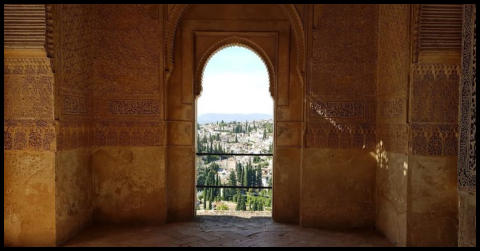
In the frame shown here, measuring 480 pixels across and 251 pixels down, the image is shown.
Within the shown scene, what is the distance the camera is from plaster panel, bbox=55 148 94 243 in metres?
4.93

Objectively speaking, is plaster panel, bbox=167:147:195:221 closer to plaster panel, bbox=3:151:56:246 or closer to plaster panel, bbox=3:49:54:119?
plaster panel, bbox=3:151:56:246

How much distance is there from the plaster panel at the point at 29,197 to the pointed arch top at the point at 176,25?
250 cm

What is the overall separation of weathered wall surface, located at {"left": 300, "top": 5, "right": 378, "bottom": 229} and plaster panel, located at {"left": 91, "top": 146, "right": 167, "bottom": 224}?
255 cm

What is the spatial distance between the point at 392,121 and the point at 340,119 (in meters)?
0.88

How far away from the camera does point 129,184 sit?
19.8ft

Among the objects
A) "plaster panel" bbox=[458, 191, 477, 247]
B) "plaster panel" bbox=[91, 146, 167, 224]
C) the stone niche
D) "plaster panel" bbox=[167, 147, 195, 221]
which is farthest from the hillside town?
"plaster panel" bbox=[458, 191, 477, 247]

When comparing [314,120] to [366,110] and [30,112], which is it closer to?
[366,110]

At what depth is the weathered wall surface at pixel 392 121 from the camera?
4.75 meters

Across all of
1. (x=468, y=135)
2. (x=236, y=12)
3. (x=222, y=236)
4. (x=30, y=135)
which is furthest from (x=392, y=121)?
(x=30, y=135)

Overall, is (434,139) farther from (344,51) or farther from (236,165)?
(236,165)

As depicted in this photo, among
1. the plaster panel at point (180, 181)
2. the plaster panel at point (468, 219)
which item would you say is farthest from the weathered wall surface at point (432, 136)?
the plaster panel at point (180, 181)

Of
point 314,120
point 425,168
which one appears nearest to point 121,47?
point 314,120

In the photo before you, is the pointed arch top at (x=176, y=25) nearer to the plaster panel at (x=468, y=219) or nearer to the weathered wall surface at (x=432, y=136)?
the weathered wall surface at (x=432, y=136)
